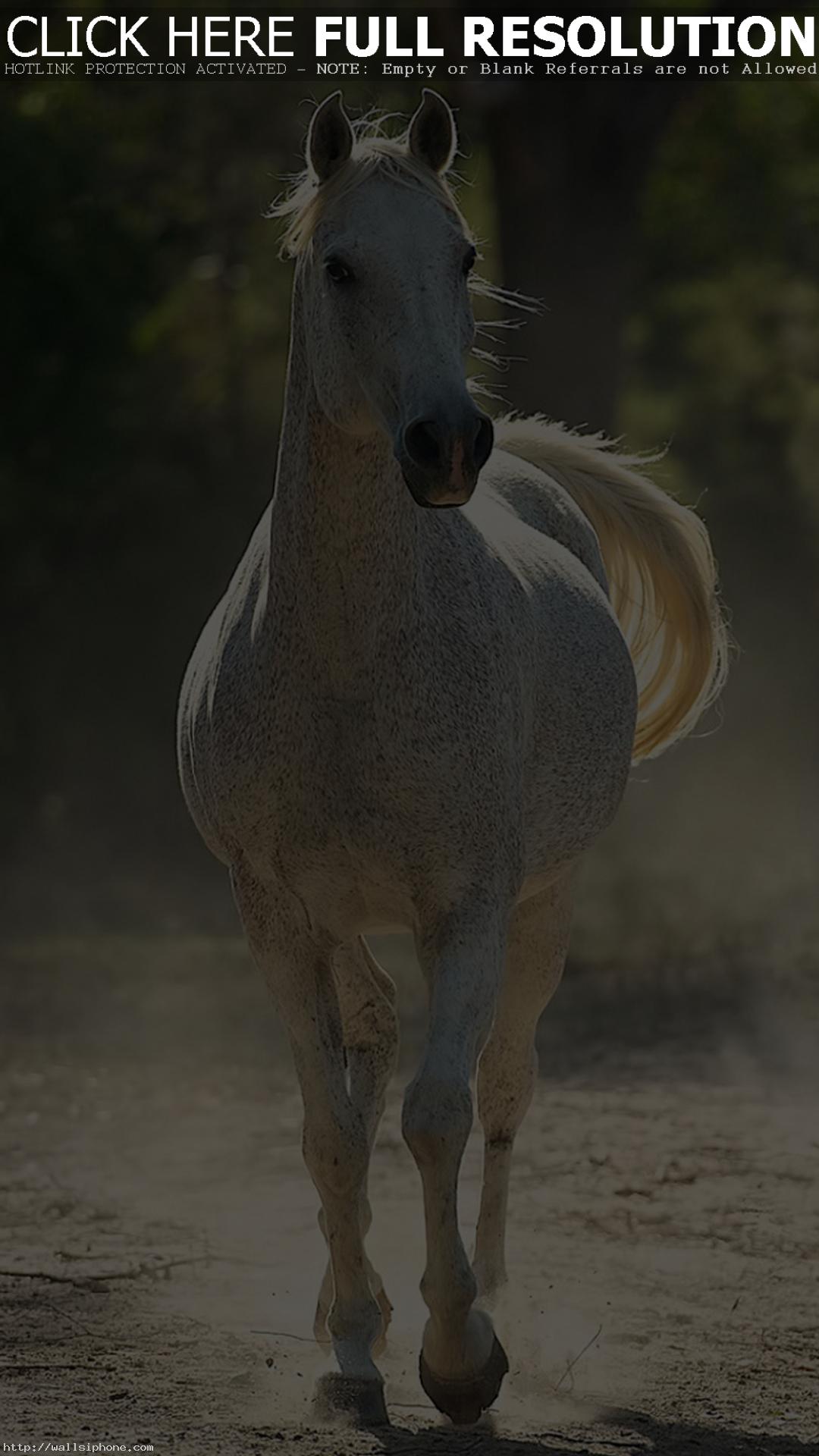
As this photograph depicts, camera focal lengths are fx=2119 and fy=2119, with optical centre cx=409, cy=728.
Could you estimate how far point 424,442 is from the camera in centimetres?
366

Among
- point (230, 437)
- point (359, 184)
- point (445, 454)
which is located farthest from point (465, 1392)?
point (230, 437)

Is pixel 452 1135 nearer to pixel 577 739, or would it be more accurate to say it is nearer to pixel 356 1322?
pixel 356 1322

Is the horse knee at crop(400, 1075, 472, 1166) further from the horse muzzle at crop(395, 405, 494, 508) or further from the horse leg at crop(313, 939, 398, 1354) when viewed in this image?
Answer: the horse muzzle at crop(395, 405, 494, 508)

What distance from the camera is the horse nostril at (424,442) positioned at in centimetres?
363

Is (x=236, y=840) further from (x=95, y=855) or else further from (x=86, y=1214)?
(x=95, y=855)

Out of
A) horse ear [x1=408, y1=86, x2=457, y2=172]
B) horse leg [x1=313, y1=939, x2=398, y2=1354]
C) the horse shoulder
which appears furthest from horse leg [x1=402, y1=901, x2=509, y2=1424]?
the horse shoulder

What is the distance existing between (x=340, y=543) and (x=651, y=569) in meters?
2.41

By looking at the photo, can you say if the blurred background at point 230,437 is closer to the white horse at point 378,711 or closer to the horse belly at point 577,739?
the horse belly at point 577,739

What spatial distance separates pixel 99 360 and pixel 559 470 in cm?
981

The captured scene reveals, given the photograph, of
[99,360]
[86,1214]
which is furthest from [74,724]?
[86,1214]

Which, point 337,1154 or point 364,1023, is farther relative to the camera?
point 364,1023

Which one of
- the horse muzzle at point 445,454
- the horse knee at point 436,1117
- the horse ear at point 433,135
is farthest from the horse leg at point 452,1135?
the horse ear at point 433,135

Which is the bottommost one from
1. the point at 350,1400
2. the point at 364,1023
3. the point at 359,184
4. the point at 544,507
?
the point at 350,1400

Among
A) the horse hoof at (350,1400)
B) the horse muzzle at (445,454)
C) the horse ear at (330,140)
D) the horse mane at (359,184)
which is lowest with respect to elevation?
the horse hoof at (350,1400)
